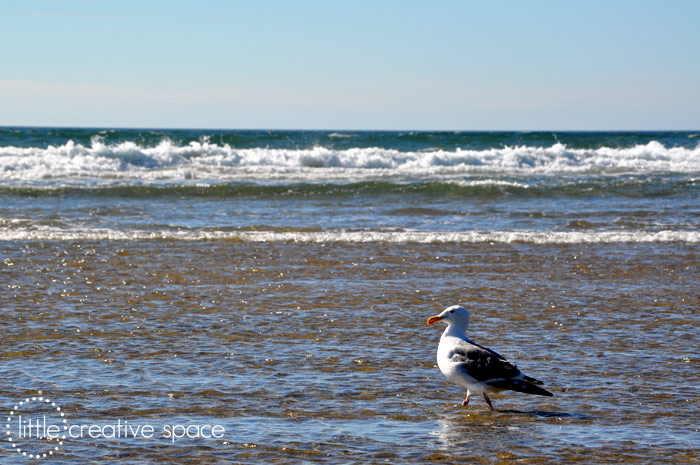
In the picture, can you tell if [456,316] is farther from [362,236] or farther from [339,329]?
[362,236]

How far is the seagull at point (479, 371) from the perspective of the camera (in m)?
5.45

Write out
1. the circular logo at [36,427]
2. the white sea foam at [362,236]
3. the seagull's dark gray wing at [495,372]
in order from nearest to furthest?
the circular logo at [36,427] < the seagull's dark gray wing at [495,372] < the white sea foam at [362,236]

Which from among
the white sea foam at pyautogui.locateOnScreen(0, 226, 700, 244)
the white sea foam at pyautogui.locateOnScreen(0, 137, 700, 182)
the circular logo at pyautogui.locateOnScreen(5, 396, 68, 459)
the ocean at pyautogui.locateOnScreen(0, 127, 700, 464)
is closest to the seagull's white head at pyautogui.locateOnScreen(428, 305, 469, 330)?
the ocean at pyautogui.locateOnScreen(0, 127, 700, 464)

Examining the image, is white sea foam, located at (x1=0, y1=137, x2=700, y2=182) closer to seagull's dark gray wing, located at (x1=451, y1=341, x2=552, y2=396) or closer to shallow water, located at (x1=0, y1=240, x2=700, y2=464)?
shallow water, located at (x1=0, y1=240, x2=700, y2=464)

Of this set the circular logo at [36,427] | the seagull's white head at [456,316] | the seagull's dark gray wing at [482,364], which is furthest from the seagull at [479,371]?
the circular logo at [36,427]

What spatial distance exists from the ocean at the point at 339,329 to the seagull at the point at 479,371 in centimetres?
22

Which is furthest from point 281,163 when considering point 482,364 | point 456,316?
point 482,364

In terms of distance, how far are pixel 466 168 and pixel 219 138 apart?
18.6 m

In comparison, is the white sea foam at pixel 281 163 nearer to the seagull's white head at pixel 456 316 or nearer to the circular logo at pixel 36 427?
the seagull's white head at pixel 456 316

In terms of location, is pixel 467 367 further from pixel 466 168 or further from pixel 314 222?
pixel 466 168

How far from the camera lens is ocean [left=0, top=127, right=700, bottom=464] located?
5023mm

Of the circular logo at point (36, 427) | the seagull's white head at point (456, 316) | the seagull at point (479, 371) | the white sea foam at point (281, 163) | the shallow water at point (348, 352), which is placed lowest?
the circular logo at point (36, 427)

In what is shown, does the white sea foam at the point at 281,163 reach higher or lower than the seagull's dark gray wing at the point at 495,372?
higher

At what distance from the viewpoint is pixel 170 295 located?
374 inches
